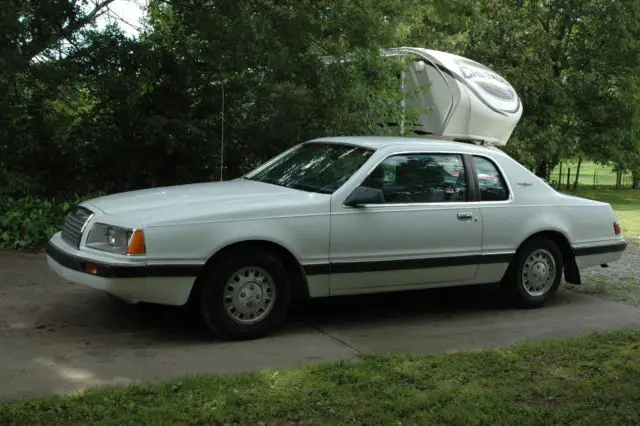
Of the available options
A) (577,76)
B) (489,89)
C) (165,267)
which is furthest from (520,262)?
(577,76)

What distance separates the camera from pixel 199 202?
6.16m

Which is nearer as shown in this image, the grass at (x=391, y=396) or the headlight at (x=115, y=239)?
the grass at (x=391, y=396)

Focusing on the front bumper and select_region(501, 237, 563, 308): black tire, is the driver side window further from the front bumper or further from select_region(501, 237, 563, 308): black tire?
the front bumper

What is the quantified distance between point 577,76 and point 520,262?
18.0 metres

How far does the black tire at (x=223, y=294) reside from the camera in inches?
235

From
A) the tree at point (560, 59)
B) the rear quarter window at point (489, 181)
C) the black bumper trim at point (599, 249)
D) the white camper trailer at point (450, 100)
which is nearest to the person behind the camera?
the rear quarter window at point (489, 181)

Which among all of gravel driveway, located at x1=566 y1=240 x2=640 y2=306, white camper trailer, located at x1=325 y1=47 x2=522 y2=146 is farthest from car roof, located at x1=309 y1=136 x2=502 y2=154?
white camper trailer, located at x1=325 y1=47 x2=522 y2=146

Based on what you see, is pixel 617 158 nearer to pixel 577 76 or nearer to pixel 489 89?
pixel 577 76

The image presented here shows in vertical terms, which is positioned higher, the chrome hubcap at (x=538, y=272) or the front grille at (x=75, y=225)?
the front grille at (x=75, y=225)

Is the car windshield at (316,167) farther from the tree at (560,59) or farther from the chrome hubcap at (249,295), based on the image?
the tree at (560,59)

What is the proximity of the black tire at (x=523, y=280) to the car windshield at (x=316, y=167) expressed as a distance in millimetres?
1850

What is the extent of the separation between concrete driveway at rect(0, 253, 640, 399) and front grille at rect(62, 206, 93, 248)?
71 cm

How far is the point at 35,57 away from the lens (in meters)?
10.7

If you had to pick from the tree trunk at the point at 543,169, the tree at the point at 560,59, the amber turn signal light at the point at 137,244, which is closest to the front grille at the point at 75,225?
the amber turn signal light at the point at 137,244
